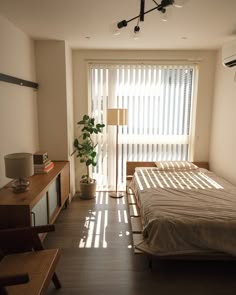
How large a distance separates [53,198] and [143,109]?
86.9 inches

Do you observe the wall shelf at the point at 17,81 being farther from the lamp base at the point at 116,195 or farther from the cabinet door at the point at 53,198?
the lamp base at the point at 116,195

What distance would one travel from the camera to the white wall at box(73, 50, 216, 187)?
4.02 m

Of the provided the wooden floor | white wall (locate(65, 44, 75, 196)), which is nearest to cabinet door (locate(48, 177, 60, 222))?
the wooden floor

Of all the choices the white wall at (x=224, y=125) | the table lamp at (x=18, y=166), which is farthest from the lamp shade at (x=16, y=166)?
the white wall at (x=224, y=125)

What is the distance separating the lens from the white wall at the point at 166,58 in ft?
13.2

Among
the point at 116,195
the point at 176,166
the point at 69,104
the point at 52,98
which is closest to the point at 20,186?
the point at 52,98

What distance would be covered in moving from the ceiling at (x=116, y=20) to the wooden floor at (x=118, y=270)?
2292 mm

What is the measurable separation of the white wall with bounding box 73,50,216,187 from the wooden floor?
85.6 inches

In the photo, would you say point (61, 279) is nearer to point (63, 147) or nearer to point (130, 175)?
point (63, 147)

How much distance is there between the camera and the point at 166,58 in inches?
159

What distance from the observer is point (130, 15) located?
2.43m

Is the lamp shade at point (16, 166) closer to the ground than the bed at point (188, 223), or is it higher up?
higher up

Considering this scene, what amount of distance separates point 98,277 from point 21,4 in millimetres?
2690

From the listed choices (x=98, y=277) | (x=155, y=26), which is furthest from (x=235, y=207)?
(x=155, y=26)
